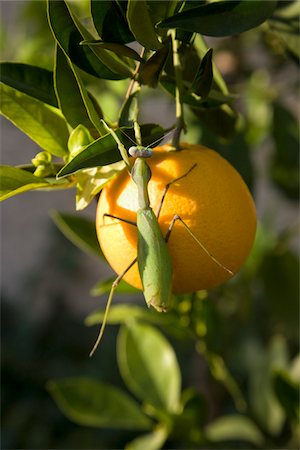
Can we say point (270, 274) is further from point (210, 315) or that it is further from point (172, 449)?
point (172, 449)

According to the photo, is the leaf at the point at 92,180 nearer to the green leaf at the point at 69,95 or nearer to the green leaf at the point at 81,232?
the green leaf at the point at 69,95

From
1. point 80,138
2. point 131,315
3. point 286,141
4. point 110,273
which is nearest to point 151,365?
point 131,315

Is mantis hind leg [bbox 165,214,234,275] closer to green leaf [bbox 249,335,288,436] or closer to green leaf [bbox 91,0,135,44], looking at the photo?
green leaf [bbox 91,0,135,44]

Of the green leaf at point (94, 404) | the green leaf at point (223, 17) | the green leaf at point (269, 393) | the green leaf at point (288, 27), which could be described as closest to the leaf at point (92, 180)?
the green leaf at point (223, 17)

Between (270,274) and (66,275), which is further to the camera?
(66,275)

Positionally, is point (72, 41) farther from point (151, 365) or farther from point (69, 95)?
point (151, 365)

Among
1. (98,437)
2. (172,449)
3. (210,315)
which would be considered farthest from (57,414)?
(210,315)
